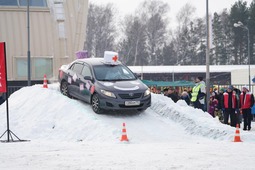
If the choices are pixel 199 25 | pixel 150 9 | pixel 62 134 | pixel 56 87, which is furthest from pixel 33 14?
pixel 199 25

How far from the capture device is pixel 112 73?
1770cm

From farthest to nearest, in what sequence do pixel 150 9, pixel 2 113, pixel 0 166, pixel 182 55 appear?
pixel 182 55
pixel 150 9
pixel 2 113
pixel 0 166

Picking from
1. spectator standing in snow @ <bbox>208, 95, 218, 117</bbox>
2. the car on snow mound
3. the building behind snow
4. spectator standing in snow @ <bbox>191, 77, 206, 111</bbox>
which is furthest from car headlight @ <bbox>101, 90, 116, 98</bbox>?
the building behind snow

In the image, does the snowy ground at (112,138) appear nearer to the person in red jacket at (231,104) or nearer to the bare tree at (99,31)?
the person in red jacket at (231,104)

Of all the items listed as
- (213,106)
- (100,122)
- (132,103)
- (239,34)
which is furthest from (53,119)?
(239,34)

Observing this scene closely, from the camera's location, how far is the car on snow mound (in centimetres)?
1652

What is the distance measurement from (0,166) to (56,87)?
34.3ft

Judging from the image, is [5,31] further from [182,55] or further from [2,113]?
[182,55]

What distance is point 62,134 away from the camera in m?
16.2

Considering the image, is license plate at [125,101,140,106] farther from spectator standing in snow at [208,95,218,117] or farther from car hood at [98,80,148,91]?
spectator standing in snow at [208,95,218,117]

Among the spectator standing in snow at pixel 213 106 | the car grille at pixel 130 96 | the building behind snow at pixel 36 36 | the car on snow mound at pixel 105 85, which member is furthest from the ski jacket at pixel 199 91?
the building behind snow at pixel 36 36

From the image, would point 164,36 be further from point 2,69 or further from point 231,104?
point 2,69

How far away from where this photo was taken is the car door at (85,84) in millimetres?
17328

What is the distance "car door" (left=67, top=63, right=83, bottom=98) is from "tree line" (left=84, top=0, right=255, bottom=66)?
187 feet
